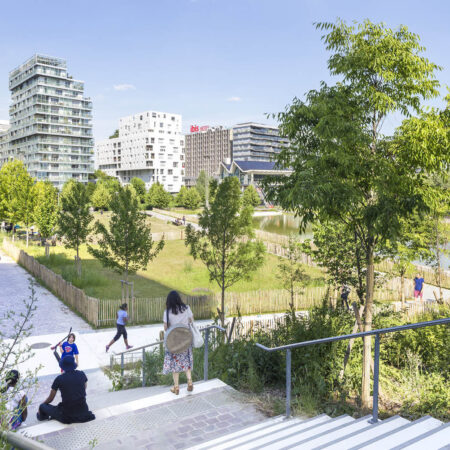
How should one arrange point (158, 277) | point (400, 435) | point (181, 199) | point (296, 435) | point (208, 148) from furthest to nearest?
1. point (208, 148)
2. point (181, 199)
3. point (158, 277)
4. point (296, 435)
5. point (400, 435)

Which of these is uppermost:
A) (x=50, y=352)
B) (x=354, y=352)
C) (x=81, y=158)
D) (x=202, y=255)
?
(x=81, y=158)

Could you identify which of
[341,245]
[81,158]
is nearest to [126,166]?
[81,158]

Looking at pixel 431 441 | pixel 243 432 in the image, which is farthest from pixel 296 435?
pixel 431 441

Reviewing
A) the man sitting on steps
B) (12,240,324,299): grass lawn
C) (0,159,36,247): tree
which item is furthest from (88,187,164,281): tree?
(0,159,36,247): tree

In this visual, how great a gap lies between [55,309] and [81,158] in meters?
87.7

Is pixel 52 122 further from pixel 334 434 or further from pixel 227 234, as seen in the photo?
pixel 334 434

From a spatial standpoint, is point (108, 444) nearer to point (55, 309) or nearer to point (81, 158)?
point (55, 309)

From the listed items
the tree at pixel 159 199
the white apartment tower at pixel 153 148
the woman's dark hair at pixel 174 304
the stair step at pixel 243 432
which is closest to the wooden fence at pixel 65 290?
the woman's dark hair at pixel 174 304

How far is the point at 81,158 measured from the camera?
101875 millimetres

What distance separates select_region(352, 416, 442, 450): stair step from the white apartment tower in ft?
396

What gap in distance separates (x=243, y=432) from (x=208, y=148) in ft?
561

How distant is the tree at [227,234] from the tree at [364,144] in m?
7.88

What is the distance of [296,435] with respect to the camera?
4.67 m

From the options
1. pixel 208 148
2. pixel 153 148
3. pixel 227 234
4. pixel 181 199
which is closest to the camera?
pixel 227 234
